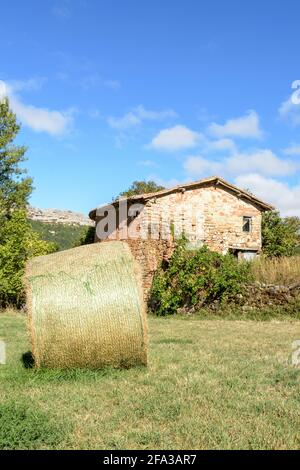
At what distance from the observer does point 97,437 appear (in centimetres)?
444

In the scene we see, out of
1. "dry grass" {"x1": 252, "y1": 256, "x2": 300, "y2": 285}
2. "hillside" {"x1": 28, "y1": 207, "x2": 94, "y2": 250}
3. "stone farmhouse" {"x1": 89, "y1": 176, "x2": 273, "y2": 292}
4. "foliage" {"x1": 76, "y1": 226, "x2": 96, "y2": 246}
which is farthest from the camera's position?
"hillside" {"x1": 28, "y1": 207, "x2": 94, "y2": 250}

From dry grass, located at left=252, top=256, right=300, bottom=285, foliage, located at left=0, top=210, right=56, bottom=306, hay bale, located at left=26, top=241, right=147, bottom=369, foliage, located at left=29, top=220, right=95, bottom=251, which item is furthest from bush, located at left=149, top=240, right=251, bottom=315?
foliage, located at left=29, top=220, right=95, bottom=251

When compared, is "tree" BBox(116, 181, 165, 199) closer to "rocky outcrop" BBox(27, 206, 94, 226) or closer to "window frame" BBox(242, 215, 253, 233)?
"window frame" BBox(242, 215, 253, 233)

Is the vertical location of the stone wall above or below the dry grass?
above

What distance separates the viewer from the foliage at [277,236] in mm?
31995

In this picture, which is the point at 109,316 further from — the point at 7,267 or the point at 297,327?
the point at 7,267

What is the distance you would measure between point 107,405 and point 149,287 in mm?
14002

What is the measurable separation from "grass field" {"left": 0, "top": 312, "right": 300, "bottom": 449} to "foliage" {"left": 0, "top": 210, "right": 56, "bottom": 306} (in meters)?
10.9

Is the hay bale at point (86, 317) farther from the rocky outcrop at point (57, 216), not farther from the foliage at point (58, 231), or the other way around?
the rocky outcrop at point (57, 216)

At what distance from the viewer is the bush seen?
1761 cm

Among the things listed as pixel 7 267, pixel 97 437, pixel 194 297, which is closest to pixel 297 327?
pixel 194 297

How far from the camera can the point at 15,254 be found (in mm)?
19719

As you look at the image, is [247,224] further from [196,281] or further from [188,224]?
[196,281]

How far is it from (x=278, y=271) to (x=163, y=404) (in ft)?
43.0
